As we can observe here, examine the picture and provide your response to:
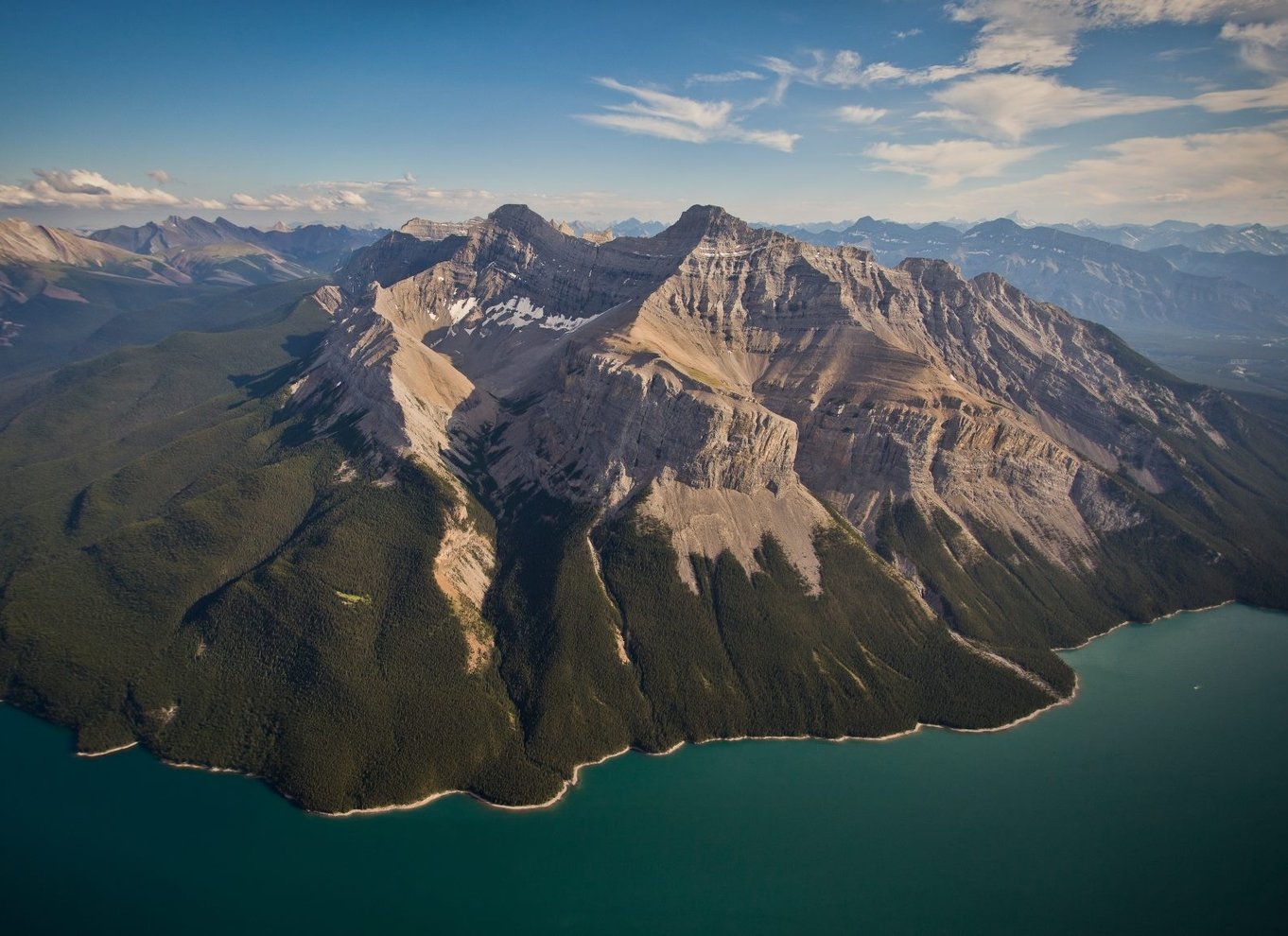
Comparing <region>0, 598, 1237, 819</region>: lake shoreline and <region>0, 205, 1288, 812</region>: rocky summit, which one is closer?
<region>0, 598, 1237, 819</region>: lake shoreline

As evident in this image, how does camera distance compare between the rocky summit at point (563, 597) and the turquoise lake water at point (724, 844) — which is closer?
the turquoise lake water at point (724, 844)

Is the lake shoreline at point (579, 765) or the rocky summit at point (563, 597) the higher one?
the rocky summit at point (563, 597)

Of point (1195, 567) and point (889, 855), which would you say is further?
point (1195, 567)

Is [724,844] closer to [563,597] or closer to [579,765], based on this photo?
[579,765]

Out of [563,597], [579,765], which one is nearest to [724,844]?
[579,765]

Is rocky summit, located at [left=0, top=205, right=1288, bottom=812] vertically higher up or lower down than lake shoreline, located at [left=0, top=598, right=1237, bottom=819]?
higher up

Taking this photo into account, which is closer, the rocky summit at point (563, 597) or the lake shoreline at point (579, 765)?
the lake shoreline at point (579, 765)

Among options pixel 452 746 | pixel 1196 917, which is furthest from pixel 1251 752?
pixel 452 746

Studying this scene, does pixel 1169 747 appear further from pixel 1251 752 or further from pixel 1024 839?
pixel 1024 839
